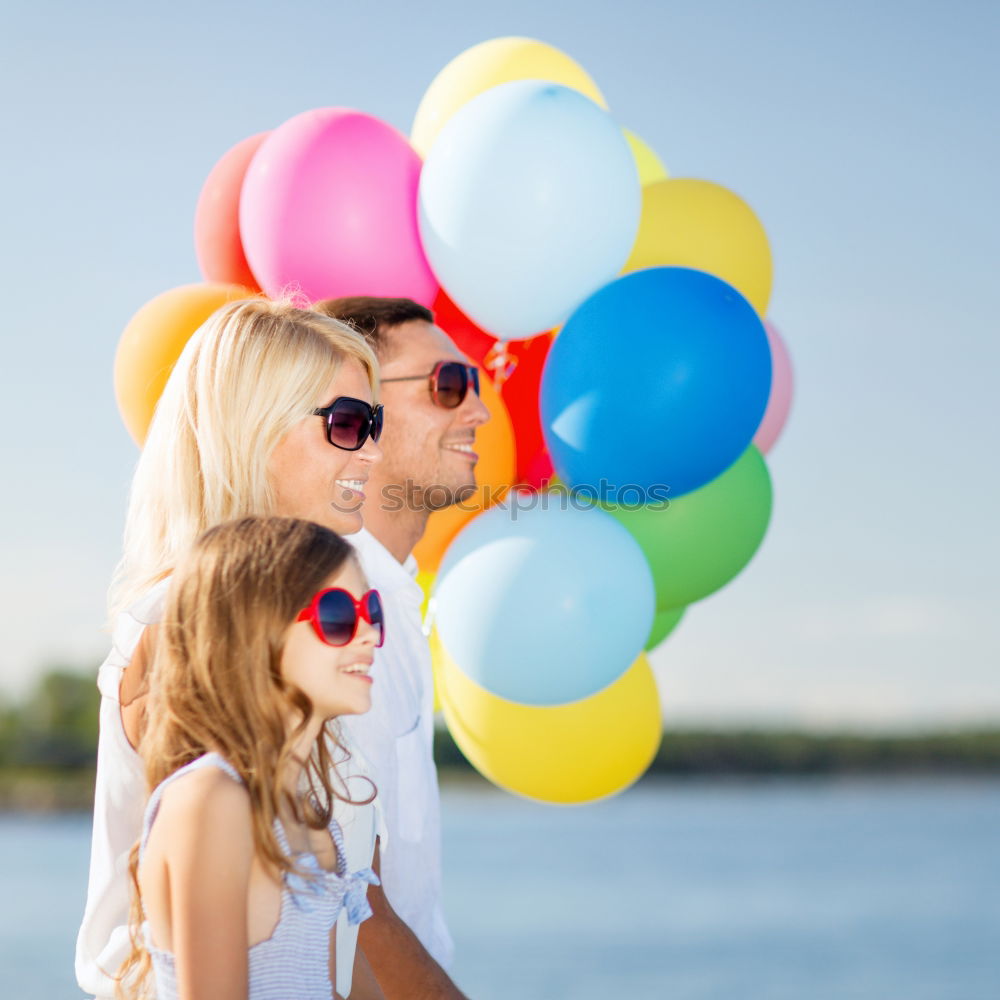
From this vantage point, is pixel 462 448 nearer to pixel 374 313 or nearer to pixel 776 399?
pixel 374 313

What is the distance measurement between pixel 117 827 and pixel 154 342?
151cm

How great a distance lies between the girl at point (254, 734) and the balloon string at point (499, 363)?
182cm

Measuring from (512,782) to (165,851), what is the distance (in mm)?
1839

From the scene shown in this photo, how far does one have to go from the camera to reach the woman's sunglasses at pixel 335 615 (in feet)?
5.30

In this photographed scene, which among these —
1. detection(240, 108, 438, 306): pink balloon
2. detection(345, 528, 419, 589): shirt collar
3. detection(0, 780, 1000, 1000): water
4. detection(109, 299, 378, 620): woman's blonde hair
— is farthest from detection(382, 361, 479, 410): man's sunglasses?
detection(0, 780, 1000, 1000): water

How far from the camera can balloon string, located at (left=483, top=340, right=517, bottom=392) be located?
346 centimetres

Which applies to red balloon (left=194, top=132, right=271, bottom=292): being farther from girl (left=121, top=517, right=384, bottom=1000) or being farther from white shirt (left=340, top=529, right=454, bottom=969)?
girl (left=121, top=517, right=384, bottom=1000)

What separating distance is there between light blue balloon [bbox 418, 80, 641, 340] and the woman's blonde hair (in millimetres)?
966

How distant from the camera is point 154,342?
3.08 m

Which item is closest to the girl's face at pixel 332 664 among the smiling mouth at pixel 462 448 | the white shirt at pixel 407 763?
the white shirt at pixel 407 763

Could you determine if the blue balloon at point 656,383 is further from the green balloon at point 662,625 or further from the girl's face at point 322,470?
the girl's face at point 322,470

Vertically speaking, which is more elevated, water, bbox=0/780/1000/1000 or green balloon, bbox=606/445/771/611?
green balloon, bbox=606/445/771/611

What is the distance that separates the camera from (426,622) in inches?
134

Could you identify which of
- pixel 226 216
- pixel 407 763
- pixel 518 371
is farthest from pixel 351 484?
pixel 226 216
